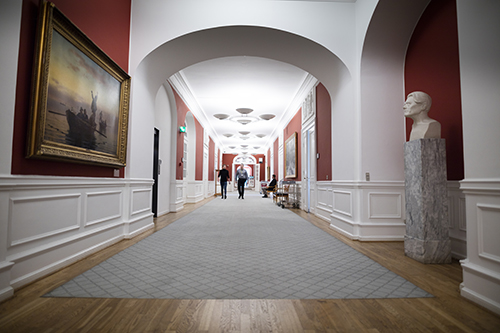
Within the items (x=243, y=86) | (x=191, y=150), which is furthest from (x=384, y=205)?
(x=191, y=150)

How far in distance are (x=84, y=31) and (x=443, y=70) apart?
4200mm

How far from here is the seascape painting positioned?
8.49 feet

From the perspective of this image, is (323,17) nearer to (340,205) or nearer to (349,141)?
(349,141)

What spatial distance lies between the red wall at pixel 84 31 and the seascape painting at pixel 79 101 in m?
0.19

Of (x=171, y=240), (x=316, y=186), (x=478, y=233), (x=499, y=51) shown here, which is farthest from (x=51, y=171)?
(x=316, y=186)

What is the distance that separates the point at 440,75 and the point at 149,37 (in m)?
4.15

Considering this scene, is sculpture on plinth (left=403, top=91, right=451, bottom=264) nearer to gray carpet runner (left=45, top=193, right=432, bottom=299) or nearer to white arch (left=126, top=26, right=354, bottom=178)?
gray carpet runner (left=45, top=193, right=432, bottom=299)

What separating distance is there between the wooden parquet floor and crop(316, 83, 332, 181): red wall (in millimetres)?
4145

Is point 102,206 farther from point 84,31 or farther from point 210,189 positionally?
point 210,189

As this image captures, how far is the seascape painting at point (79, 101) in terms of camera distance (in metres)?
2.59

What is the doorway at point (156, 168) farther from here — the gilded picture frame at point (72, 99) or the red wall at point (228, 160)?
the red wall at point (228, 160)

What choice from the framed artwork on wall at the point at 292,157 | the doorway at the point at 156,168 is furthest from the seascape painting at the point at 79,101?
the framed artwork on wall at the point at 292,157

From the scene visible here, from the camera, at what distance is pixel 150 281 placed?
94.5 inches

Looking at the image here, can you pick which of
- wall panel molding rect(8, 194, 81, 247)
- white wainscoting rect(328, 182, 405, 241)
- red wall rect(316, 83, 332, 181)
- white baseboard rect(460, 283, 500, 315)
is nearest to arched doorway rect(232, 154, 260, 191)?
red wall rect(316, 83, 332, 181)
